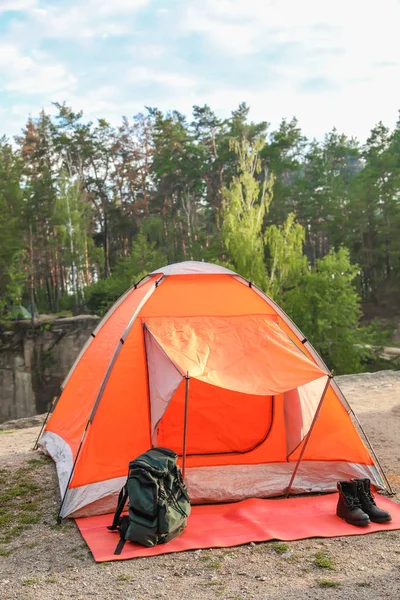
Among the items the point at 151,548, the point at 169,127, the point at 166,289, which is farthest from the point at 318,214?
the point at 151,548

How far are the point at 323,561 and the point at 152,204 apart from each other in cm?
3174

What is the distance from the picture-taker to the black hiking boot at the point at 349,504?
4180 mm

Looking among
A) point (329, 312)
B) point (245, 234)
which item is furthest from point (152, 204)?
point (329, 312)

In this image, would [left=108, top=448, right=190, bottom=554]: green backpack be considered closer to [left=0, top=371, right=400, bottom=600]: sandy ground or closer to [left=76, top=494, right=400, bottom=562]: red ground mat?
[left=76, top=494, right=400, bottom=562]: red ground mat

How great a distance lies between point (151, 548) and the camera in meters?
3.83

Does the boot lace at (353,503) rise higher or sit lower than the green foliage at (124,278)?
lower

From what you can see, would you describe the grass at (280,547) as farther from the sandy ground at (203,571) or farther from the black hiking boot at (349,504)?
the black hiking boot at (349,504)

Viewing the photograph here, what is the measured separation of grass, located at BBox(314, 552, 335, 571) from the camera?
347 cm

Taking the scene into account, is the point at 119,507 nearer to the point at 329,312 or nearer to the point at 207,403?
the point at 207,403

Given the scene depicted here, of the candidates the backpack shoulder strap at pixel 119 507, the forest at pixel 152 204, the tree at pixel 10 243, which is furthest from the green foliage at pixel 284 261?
the backpack shoulder strap at pixel 119 507

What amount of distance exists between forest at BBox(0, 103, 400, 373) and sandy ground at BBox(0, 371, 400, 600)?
1902 cm

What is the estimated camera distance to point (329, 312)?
18.4 meters

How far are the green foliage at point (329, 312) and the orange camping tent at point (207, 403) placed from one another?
1293cm

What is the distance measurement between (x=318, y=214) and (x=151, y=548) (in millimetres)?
29596
